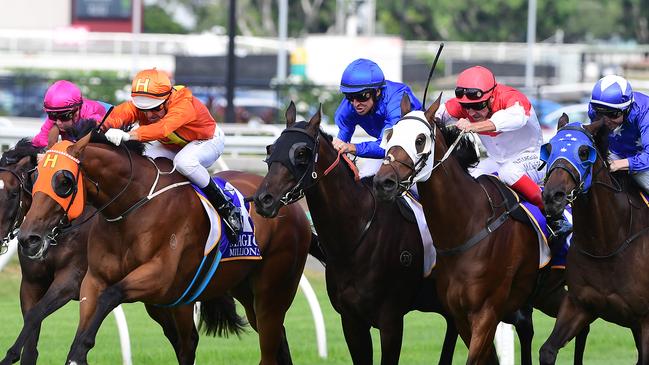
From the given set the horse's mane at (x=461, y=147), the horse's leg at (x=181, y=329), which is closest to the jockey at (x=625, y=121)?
the horse's mane at (x=461, y=147)

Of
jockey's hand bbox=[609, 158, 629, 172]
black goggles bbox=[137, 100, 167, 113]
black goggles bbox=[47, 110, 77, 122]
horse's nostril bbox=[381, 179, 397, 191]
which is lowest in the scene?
horse's nostril bbox=[381, 179, 397, 191]

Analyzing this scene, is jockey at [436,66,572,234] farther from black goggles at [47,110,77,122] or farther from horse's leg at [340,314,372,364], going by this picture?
black goggles at [47,110,77,122]

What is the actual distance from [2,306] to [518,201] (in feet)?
19.3

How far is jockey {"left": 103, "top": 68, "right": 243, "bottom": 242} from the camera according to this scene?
807 centimetres

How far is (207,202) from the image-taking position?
833cm

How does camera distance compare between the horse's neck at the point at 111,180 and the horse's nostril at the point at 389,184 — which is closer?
the horse's nostril at the point at 389,184

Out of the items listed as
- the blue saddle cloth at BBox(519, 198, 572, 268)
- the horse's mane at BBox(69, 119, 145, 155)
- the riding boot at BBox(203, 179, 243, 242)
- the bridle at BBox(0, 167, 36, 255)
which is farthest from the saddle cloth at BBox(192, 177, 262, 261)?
the blue saddle cloth at BBox(519, 198, 572, 268)

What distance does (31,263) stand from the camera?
28.4 ft

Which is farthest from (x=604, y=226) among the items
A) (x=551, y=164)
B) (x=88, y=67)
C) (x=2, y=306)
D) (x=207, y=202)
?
(x=88, y=67)

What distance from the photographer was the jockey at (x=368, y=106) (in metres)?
8.14

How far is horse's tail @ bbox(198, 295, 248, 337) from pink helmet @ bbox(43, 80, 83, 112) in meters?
1.84

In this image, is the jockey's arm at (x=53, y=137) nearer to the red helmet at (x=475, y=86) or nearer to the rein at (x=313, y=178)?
the rein at (x=313, y=178)

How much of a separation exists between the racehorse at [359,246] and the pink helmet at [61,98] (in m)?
1.47

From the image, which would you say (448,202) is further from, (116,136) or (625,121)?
(116,136)
